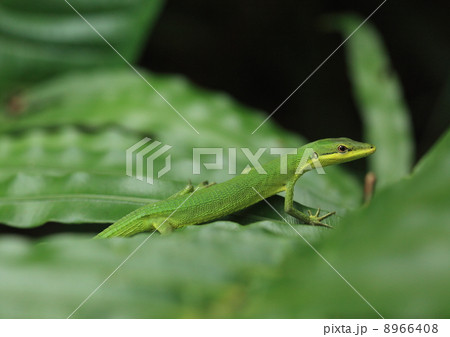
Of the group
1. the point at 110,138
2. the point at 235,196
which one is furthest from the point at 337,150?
the point at 110,138

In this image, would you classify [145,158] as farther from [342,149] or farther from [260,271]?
[260,271]

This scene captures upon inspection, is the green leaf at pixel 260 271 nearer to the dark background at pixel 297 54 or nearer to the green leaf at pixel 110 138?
the green leaf at pixel 110 138

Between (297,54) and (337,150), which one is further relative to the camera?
(297,54)

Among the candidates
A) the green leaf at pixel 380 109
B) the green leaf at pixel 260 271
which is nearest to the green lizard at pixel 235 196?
the green leaf at pixel 380 109

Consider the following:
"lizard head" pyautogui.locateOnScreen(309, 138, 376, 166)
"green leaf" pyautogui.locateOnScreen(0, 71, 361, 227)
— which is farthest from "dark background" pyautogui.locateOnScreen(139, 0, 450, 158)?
"lizard head" pyautogui.locateOnScreen(309, 138, 376, 166)

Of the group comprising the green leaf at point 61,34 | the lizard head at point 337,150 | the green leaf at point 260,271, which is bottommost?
the lizard head at point 337,150

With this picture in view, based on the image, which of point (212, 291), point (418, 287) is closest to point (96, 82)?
point (212, 291)

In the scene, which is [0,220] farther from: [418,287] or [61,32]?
[61,32]
